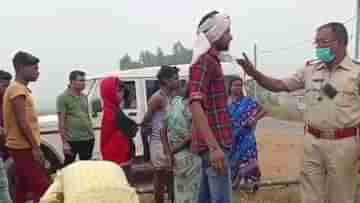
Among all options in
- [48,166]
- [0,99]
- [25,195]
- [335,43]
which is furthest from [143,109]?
[335,43]

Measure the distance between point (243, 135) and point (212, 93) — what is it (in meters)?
2.98

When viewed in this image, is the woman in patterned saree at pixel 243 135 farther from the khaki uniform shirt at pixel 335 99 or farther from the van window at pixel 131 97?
the khaki uniform shirt at pixel 335 99

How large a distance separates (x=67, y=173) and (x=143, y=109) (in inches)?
202

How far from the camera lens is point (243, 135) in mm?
6051

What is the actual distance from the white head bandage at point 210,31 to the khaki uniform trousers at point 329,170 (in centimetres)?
124

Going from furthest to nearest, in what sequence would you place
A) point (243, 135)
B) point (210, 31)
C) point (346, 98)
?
point (243, 135) → point (346, 98) → point (210, 31)

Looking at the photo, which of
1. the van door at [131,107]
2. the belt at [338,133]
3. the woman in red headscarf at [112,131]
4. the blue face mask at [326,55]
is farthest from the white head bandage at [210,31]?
the van door at [131,107]

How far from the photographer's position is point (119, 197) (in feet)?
6.41

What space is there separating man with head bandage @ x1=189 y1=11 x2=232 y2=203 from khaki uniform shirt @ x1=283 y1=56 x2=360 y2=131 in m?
0.89

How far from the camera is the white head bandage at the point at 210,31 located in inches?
123

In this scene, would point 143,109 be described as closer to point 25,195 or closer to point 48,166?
point 48,166

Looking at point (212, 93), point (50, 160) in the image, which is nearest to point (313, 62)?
point (212, 93)

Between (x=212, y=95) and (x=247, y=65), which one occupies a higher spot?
(x=247, y=65)

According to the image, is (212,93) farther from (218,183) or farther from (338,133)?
(338,133)
